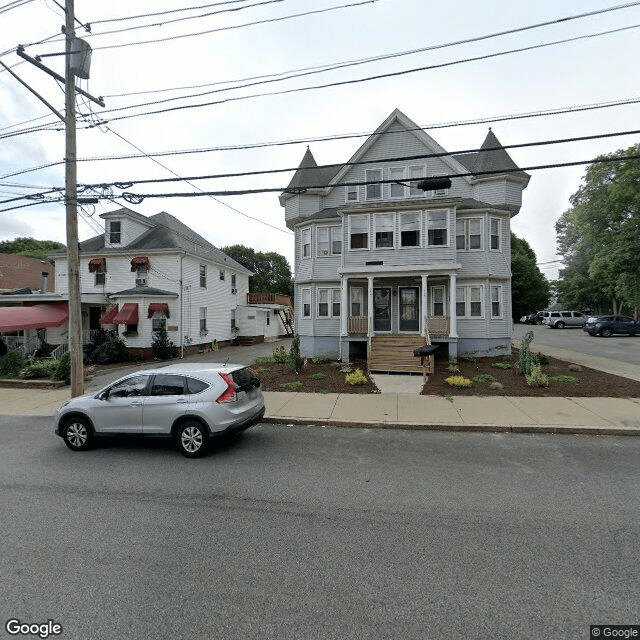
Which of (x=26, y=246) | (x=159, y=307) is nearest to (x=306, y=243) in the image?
(x=159, y=307)

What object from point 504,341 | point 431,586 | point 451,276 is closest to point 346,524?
point 431,586

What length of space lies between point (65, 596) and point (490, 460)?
19.6ft

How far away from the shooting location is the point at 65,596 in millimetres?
3135

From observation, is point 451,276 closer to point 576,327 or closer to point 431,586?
point 431,586

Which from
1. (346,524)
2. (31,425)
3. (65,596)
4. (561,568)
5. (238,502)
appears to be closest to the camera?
(65,596)

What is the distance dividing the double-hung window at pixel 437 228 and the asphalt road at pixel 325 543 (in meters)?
11.4

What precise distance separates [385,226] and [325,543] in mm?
14851

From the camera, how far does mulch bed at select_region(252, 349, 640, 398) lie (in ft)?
35.0

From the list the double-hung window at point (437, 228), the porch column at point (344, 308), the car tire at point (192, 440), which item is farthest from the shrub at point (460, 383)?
the car tire at point (192, 440)

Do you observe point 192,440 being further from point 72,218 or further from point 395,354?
point 395,354

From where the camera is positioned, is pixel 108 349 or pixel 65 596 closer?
pixel 65 596

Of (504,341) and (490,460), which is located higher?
(504,341)

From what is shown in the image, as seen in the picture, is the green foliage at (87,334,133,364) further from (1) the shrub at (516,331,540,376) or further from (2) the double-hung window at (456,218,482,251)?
(1) the shrub at (516,331,540,376)

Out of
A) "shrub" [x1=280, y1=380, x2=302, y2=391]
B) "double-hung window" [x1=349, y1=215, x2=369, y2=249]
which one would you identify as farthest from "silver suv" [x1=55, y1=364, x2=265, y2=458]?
"double-hung window" [x1=349, y1=215, x2=369, y2=249]
